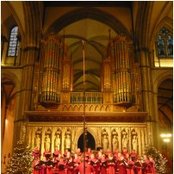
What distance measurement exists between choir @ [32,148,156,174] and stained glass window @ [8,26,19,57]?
330 inches

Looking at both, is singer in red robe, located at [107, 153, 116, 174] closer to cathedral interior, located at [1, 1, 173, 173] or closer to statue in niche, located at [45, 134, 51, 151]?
cathedral interior, located at [1, 1, 173, 173]

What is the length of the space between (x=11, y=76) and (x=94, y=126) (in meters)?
5.08

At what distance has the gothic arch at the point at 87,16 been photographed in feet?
53.7

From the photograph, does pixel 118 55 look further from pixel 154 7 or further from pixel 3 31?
pixel 3 31

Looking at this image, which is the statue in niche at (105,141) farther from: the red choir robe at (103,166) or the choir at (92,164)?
the red choir robe at (103,166)

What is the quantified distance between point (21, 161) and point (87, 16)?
30.3 ft

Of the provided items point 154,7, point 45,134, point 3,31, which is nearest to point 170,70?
point 154,7

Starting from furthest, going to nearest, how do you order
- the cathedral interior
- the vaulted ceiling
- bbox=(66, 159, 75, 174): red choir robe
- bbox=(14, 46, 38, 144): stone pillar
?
1. the vaulted ceiling
2. bbox=(14, 46, 38, 144): stone pillar
3. the cathedral interior
4. bbox=(66, 159, 75, 174): red choir robe

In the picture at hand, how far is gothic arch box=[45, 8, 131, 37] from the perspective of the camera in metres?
16.4

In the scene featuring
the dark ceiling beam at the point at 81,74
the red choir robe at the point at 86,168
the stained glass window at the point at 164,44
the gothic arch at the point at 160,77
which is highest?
the stained glass window at the point at 164,44

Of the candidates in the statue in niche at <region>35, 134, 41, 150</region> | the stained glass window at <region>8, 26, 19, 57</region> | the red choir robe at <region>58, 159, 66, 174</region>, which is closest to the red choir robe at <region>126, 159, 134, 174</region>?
the red choir robe at <region>58, 159, 66, 174</region>

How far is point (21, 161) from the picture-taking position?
1128cm

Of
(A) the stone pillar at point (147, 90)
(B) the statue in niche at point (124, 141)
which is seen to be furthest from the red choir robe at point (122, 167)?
(A) the stone pillar at point (147, 90)

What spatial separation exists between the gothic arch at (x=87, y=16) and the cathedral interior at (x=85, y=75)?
55mm
